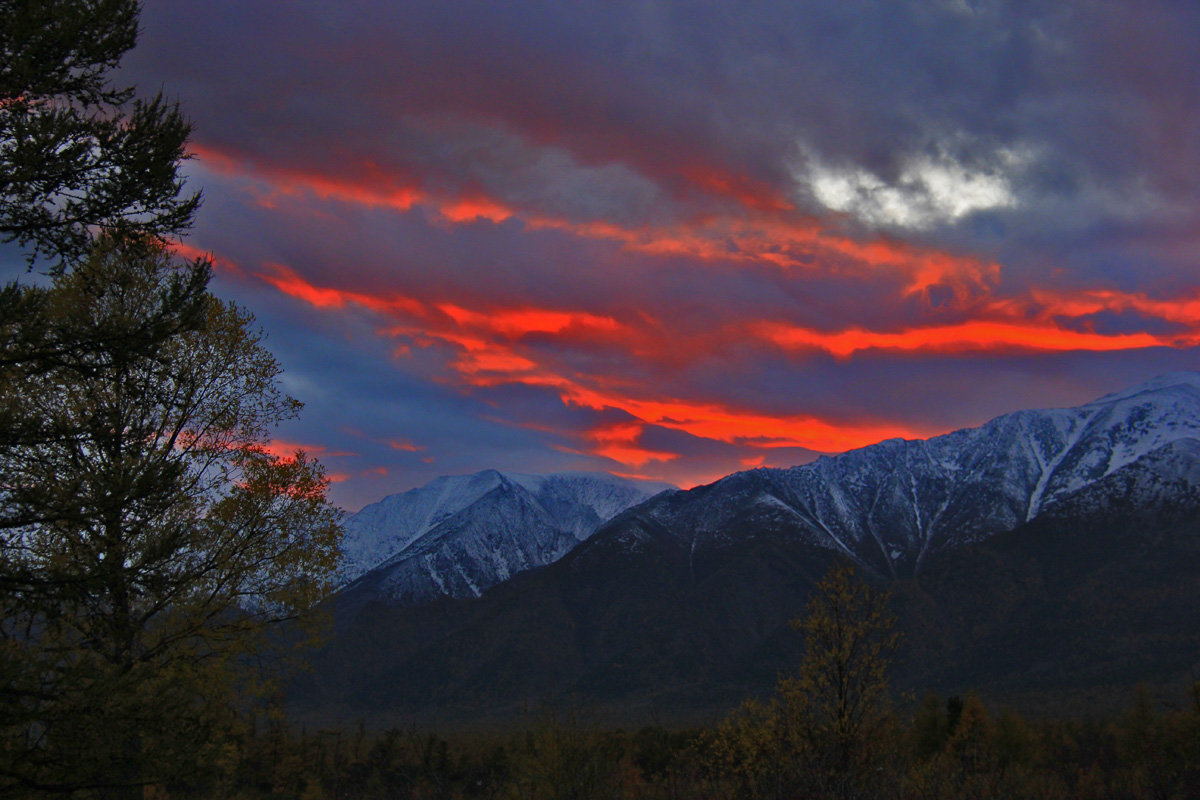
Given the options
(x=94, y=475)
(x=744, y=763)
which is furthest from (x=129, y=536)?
(x=744, y=763)

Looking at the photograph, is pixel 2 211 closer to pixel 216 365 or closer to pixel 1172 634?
pixel 216 365

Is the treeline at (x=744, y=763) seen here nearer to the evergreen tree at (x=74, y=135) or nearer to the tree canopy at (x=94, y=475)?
the tree canopy at (x=94, y=475)

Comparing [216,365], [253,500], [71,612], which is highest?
[216,365]

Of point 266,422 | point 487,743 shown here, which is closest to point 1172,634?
A: point 487,743

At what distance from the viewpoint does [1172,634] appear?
149375mm

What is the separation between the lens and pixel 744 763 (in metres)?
26.8

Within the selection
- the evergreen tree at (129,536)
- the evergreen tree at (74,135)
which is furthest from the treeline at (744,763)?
the evergreen tree at (74,135)

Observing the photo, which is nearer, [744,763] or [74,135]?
[74,135]

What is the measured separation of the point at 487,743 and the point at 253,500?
7799 centimetres

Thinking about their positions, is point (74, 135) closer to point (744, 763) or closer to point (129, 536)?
point (129, 536)

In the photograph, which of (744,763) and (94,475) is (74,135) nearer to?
(94,475)

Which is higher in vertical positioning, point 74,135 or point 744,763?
point 74,135

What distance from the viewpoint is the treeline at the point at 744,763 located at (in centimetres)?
Answer: 1863

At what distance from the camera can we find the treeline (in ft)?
61.1
